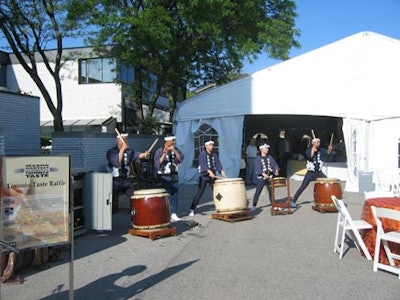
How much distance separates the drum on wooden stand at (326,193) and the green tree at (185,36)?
26.1 ft

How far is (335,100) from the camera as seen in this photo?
15711mm

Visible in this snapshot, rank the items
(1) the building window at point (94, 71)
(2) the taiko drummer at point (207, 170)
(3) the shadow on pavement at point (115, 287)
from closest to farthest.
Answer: (3) the shadow on pavement at point (115, 287)
(2) the taiko drummer at point (207, 170)
(1) the building window at point (94, 71)

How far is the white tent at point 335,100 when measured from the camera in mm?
15141

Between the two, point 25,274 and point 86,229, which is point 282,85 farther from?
point 25,274

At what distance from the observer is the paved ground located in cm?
519

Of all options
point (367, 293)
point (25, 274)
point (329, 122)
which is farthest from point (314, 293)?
point (329, 122)

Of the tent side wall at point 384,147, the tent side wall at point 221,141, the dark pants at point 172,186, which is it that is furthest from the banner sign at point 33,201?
the tent side wall at point 221,141

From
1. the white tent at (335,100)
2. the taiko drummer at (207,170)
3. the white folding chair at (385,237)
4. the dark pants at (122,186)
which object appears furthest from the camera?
the white tent at (335,100)

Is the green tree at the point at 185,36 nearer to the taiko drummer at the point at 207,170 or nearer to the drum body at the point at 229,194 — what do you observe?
the taiko drummer at the point at 207,170

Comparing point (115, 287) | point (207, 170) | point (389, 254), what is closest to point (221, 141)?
point (207, 170)

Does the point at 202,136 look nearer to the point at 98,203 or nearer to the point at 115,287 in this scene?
the point at 98,203

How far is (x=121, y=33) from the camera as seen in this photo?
16.6 meters

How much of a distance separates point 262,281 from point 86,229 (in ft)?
11.9

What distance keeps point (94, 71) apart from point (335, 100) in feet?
58.0
